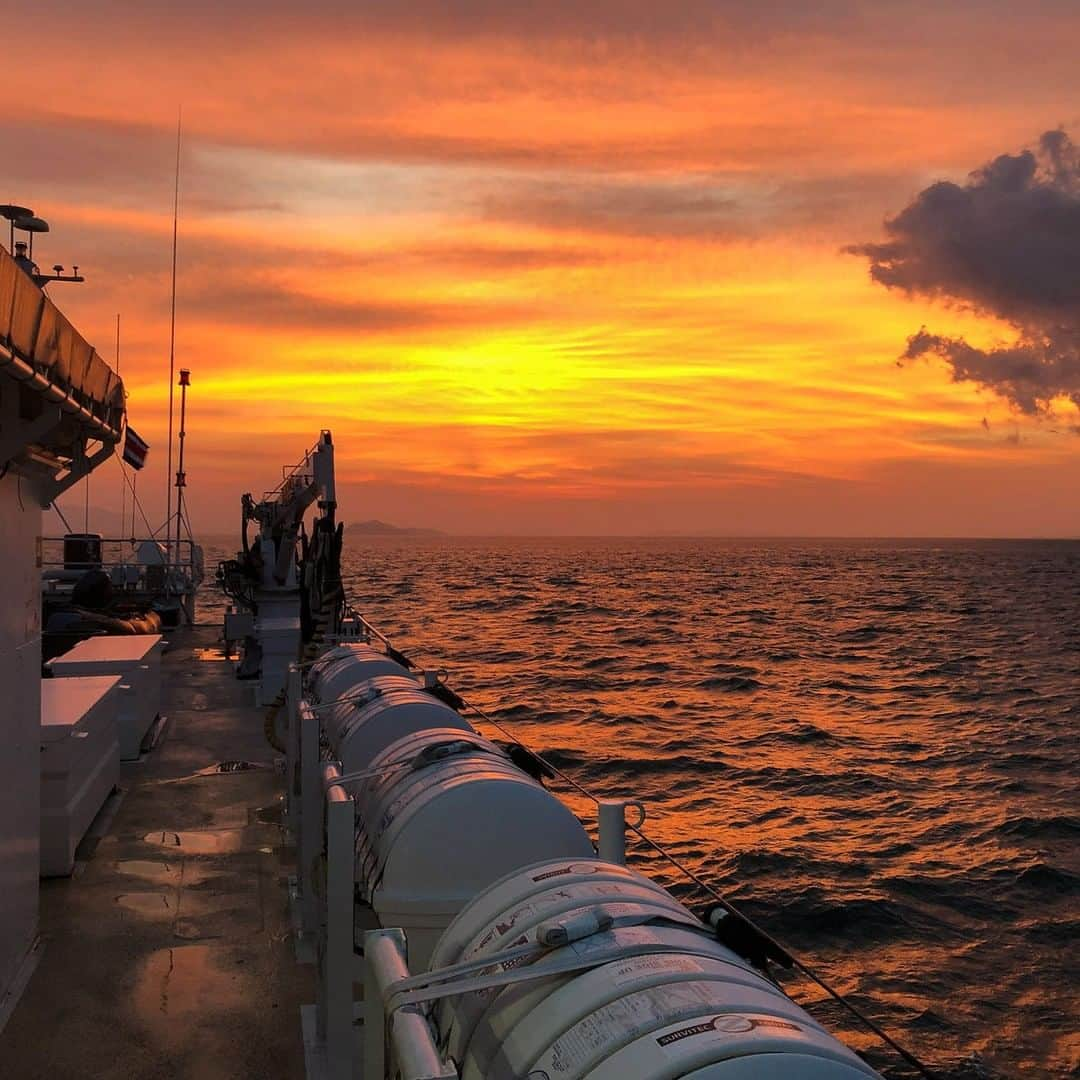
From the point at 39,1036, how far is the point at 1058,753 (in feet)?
104

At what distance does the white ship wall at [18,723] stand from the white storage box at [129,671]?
7.82 meters

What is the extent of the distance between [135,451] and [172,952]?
25410mm

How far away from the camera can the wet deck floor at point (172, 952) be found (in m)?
8.33

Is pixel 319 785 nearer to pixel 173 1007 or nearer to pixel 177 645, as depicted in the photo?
pixel 173 1007

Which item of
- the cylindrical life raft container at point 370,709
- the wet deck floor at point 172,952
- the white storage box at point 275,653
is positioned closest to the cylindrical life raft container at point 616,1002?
the cylindrical life raft container at point 370,709

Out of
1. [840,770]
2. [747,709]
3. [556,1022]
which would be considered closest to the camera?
[556,1022]

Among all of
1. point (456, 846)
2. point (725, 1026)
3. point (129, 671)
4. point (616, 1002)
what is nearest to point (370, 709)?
point (456, 846)

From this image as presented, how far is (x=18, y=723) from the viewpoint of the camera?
9414 millimetres

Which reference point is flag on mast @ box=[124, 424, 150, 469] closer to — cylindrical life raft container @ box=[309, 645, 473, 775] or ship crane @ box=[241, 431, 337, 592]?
ship crane @ box=[241, 431, 337, 592]

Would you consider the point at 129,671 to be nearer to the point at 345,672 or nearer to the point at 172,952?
the point at 345,672

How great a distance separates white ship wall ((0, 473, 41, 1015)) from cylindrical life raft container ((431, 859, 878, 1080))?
562 centimetres

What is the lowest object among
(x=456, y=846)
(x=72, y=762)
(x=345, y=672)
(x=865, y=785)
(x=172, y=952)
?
(x=865, y=785)

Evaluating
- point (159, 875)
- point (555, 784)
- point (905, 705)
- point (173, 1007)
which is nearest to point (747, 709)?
point (905, 705)

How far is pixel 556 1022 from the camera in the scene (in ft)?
12.5
